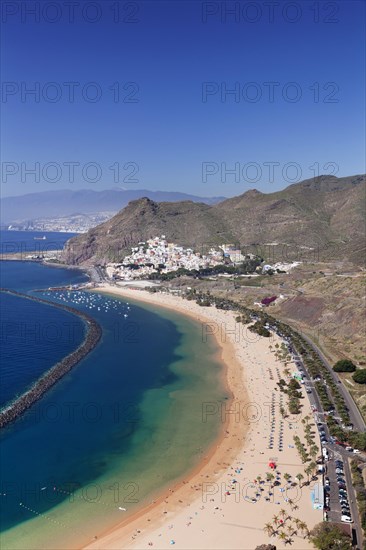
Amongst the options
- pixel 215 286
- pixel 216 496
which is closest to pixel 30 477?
pixel 216 496

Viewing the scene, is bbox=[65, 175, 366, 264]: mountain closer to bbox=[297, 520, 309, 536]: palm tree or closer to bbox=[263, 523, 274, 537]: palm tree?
bbox=[297, 520, 309, 536]: palm tree

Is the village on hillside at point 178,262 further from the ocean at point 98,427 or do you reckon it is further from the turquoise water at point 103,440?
the turquoise water at point 103,440

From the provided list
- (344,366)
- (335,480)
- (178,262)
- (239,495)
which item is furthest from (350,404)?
(178,262)

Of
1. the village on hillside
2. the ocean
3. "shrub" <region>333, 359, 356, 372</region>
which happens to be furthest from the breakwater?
the village on hillside

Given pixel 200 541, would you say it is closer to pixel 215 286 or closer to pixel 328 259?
pixel 215 286

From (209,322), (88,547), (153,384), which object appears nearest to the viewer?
(88,547)

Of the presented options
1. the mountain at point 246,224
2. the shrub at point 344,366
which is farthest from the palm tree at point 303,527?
the mountain at point 246,224

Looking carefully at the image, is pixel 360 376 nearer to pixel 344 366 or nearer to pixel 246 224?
pixel 344 366
